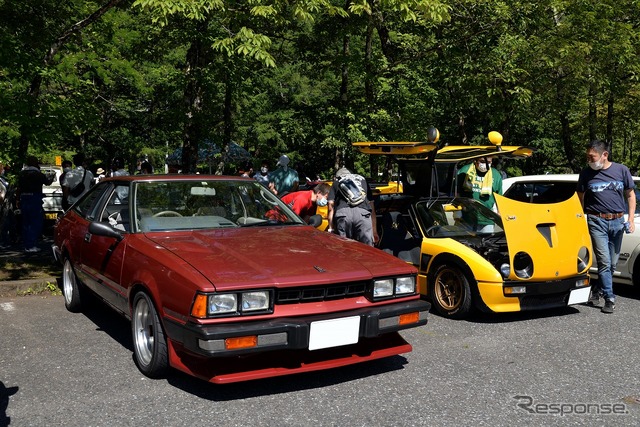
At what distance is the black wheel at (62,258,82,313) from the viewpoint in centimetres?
607

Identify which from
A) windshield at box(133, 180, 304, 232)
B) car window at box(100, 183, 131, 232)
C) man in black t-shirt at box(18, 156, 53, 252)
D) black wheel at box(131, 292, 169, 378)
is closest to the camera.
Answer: black wheel at box(131, 292, 169, 378)

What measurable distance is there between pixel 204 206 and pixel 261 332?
1.81 meters

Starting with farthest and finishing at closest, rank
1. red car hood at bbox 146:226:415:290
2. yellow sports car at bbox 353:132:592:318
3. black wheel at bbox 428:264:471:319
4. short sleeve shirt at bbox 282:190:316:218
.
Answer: short sleeve shirt at bbox 282:190:316:218 → black wheel at bbox 428:264:471:319 → yellow sports car at bbox 353:132:592:318 → red car hood at bbox 146:226:415:290

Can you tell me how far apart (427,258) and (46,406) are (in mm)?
3999

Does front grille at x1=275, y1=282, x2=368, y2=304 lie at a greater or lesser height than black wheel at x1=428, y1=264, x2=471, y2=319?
greater

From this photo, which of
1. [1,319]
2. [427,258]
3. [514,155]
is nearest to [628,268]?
[514,155]

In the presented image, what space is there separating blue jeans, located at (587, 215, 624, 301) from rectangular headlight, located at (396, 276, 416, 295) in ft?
10.3

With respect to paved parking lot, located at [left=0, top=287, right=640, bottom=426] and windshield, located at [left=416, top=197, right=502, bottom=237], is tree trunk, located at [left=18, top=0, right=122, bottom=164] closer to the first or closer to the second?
paved parking lot, located at [left=0, top=287, right=640, bottom=426]

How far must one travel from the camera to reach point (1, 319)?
6.02 metres

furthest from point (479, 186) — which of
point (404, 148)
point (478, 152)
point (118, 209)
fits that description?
point (118, 209)

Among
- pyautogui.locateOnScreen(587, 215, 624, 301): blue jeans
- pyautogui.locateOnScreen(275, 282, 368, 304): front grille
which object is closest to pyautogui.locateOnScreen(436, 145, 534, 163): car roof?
pyautogui.locateOnScreen(587, 215, 624, 301): blue jeans

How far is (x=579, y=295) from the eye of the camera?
242 inches

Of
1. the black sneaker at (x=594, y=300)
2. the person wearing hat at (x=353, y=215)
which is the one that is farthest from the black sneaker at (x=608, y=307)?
the person wearing hat at (x=353, y=215)

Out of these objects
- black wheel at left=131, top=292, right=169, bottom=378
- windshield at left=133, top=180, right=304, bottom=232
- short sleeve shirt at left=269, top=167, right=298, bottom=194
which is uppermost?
windshield at left=133, top=180, right=304, bottom=232
